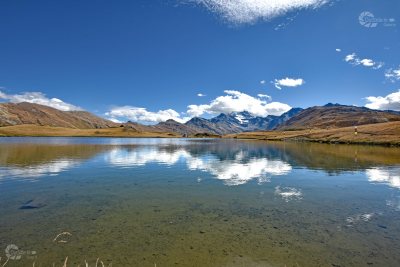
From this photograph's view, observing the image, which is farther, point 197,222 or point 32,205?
point 32,205

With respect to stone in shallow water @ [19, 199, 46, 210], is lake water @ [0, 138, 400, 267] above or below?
below

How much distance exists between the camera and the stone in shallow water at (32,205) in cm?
2475

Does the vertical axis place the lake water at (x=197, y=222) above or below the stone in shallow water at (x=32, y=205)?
below

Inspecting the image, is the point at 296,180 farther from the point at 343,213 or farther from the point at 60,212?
the point at 60,212

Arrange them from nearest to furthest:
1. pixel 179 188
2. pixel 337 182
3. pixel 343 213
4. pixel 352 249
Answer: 1. pixel 352 249
2. pixel 343 213
3. pixel 179 188
4. pixel 337 182

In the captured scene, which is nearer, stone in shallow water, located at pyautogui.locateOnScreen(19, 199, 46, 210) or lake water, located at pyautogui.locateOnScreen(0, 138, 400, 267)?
lake water, located at pyautogui.locateOnScreen(0, 138, 400, 267)

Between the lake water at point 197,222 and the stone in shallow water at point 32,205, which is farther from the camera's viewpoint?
the stone in shallow water at point 32,205

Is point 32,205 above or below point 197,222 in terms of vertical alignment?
above

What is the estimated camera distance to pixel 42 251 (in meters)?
15.9

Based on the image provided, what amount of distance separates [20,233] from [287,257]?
17.7 meters

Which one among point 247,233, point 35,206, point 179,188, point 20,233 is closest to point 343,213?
point 247,233

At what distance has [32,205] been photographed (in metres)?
25.5

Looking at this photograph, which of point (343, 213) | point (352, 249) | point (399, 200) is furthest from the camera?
point (399, 200)

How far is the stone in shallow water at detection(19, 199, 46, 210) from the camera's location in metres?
24.7
